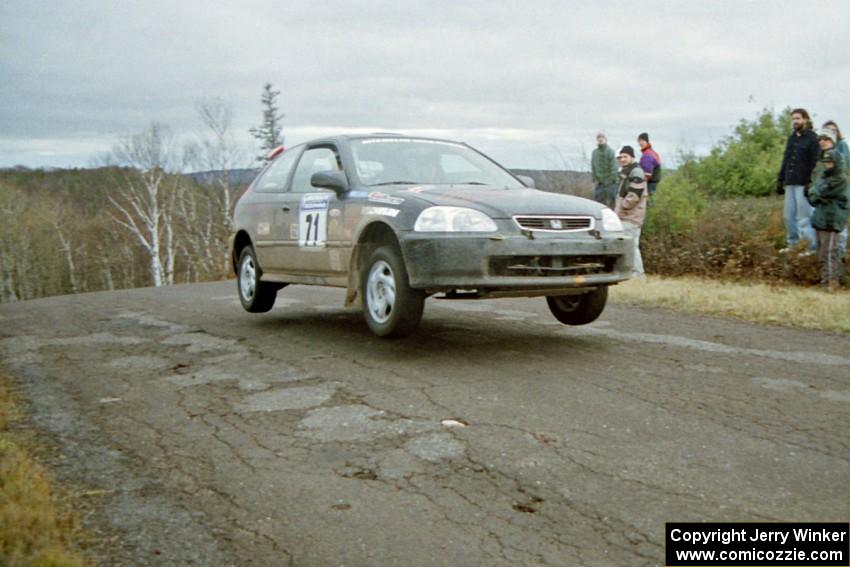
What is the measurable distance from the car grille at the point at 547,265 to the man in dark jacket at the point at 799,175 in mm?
6097

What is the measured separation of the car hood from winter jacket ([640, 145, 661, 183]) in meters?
7.16

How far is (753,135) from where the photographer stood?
16984 mm

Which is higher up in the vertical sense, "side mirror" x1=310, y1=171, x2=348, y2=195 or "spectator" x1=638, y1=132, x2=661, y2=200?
"spectator" x1=638, y1=132, x2=661, y2=200

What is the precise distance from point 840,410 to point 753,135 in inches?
546

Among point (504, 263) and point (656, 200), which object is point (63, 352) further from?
point (656, 200)

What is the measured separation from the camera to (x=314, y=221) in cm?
714

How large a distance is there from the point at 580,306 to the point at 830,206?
459 centimetres

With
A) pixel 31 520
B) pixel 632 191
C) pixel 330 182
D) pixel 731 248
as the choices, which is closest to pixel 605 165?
pixel 731 248

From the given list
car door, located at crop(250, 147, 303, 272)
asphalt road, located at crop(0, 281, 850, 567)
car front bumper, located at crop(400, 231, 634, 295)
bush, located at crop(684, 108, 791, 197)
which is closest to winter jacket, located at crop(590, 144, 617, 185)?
bush, located at crop(684, 108, 791, 197)

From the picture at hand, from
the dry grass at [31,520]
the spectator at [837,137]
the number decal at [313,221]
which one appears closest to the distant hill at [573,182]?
the spectator at [837,137]

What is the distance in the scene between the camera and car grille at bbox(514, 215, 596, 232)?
5719 millimetres

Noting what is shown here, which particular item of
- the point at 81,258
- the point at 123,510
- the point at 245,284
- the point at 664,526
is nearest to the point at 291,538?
the point at 123,510

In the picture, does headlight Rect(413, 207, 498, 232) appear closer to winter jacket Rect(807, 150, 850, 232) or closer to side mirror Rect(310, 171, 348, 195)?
side mirror Rect(310, 171, 348, 195)

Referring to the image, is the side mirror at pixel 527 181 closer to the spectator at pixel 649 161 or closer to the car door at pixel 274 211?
the car door at pixel 274 211
